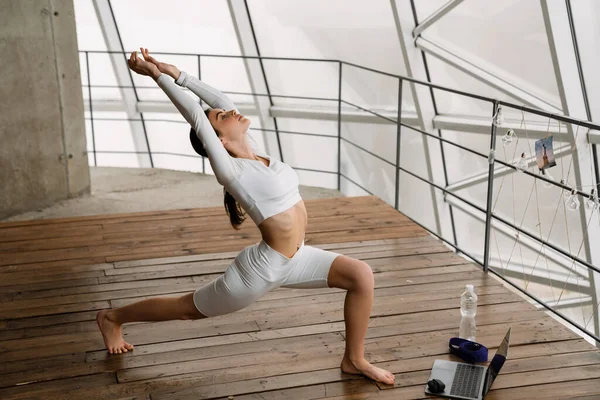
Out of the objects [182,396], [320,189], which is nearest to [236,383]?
[182,396]

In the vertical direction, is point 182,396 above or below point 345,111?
below

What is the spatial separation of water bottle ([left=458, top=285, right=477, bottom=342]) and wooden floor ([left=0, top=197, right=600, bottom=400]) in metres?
0.06

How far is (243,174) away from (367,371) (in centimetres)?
82

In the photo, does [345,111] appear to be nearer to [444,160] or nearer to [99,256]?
[444,160]

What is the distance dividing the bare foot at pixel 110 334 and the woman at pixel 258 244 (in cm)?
19

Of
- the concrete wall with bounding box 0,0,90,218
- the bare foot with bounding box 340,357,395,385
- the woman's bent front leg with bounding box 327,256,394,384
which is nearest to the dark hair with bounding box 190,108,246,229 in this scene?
the woman's bent front leg with bounding box 327,256,394,384

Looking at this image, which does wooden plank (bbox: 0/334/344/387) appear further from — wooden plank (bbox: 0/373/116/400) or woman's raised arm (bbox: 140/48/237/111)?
woman's raised arm (bbox: 140/48/237/111)

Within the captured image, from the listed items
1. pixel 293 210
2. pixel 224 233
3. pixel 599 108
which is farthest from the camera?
pixel 599 108

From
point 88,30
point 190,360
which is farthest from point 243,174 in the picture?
point 88,30

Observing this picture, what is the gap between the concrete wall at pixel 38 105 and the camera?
4.91 metres

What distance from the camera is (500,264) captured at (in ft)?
26.5

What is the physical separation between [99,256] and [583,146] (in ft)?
13.2

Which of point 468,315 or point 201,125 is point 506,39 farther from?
point 201,125

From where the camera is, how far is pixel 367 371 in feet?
8.49
